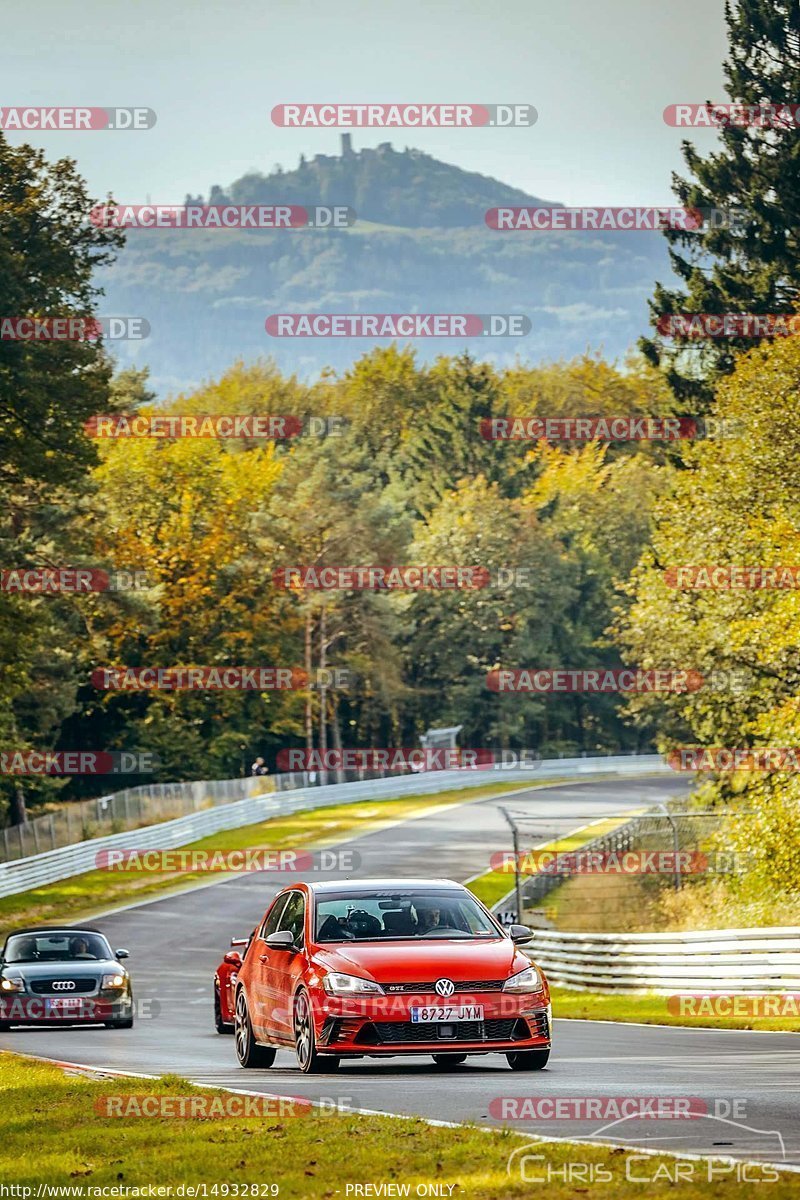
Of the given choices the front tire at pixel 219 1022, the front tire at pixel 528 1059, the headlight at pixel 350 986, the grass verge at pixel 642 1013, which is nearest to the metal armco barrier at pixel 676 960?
the grass verge at pixel 642 1013

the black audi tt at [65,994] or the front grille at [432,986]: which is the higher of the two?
the front grille at [432,986]

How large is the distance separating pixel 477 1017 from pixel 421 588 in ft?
275

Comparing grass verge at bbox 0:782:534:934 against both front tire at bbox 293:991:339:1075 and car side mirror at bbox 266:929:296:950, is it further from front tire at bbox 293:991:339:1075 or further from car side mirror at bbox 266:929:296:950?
front tire at bbox 293:991:339:1075

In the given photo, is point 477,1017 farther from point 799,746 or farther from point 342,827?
point 342,827

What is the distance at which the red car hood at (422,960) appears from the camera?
14.0m

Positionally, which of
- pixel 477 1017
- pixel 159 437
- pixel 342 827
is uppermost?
pixel 159 437

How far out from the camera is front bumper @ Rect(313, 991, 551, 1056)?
1388cm

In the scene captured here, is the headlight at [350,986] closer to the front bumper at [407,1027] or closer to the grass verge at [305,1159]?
the front bumper at [407,1027]

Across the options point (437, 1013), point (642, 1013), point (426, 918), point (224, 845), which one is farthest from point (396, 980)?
point (224, 845)

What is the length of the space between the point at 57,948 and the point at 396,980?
12593 millimetres

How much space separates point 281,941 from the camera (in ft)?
→ 49.9

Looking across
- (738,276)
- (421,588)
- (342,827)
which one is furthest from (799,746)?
(421,588)

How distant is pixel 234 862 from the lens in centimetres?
5675

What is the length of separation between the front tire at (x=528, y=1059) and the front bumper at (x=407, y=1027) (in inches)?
17.8
